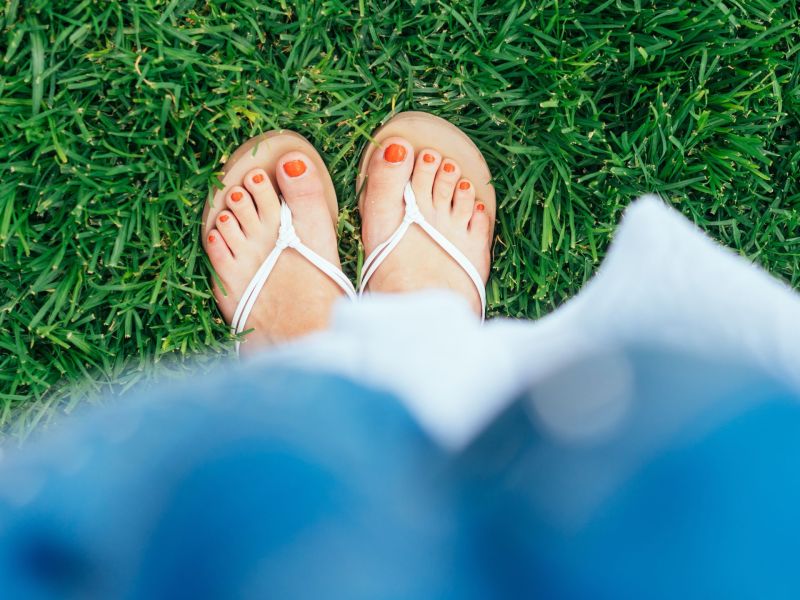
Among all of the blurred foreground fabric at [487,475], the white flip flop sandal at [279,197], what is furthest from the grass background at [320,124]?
the blurred foreground fabric at [487,475]

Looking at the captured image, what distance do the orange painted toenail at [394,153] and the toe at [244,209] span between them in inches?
11.0

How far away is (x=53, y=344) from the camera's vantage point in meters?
1.27

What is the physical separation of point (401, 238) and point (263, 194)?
286 millimetres

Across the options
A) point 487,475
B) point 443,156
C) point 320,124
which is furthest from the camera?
point 443,156

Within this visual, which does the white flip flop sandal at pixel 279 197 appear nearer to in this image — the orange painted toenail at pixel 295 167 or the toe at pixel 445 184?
the orange painted toenail at pixel 295 167

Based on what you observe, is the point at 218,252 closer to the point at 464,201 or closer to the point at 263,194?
the point at 263,194

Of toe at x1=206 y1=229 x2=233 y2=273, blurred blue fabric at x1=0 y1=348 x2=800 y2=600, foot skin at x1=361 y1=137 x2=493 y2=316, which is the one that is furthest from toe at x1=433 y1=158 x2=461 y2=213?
blurred blue fabric at x1=0 y1=348 x2=800 y2=600

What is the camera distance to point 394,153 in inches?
53.9

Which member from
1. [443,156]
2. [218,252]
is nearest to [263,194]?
[218,252]

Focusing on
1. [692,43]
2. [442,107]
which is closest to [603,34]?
[692,43]

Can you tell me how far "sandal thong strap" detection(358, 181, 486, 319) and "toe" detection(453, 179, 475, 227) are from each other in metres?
0.05

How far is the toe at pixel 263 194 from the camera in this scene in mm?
1356

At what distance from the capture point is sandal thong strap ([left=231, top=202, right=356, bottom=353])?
138cm

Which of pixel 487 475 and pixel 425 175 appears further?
pixel 425 175
